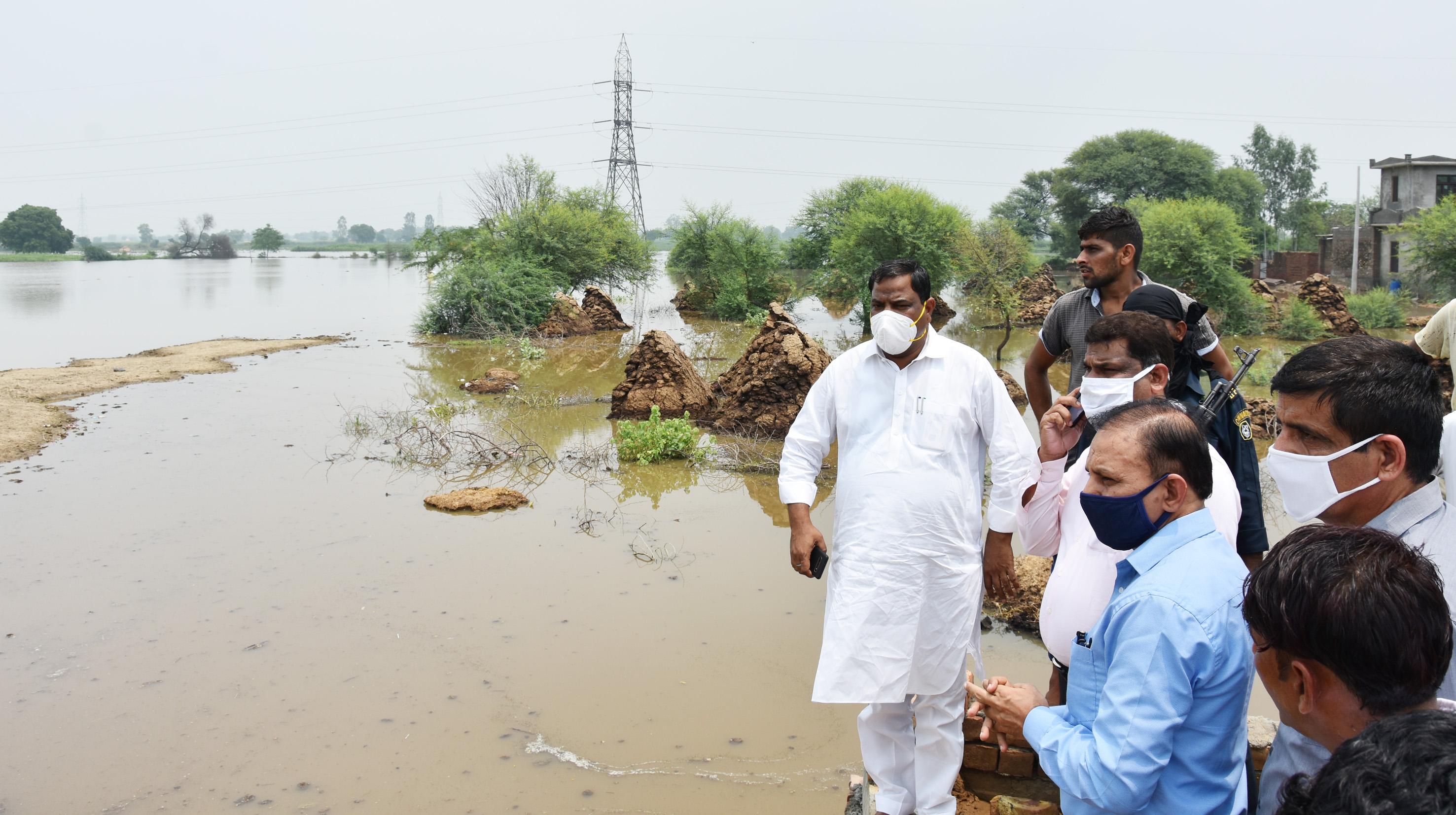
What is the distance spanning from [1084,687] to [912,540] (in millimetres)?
1207

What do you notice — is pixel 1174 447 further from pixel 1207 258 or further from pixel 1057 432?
pixel 1207 258

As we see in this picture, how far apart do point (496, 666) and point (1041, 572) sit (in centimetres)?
320

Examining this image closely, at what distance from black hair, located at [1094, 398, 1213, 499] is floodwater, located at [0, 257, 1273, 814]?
2420 millimetres

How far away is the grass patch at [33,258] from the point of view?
81.9 metres

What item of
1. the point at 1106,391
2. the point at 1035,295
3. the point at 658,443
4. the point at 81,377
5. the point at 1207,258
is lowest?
the point at 658,443

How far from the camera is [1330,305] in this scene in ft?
80.3

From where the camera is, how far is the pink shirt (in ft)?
7.82

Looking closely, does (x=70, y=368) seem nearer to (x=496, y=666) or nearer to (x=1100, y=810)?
(x=496, y=666)

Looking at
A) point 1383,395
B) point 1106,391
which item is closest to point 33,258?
point 1106,391

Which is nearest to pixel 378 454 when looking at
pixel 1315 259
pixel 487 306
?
pixel 487 306

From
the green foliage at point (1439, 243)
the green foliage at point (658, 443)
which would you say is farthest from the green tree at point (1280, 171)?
the green foliage at point (658, 443)

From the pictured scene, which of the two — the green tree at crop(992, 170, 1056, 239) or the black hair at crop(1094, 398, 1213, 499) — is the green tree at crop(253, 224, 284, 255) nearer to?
the green tree at crop(992, 170, 1056, 239)

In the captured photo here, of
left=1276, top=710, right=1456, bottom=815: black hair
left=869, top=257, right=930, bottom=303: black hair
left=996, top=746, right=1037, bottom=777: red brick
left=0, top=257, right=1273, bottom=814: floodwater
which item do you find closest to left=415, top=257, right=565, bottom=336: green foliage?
left=0, top=257, right=1273, bottom=814: floodwater

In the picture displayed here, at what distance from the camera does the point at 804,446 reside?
11.3 ft
